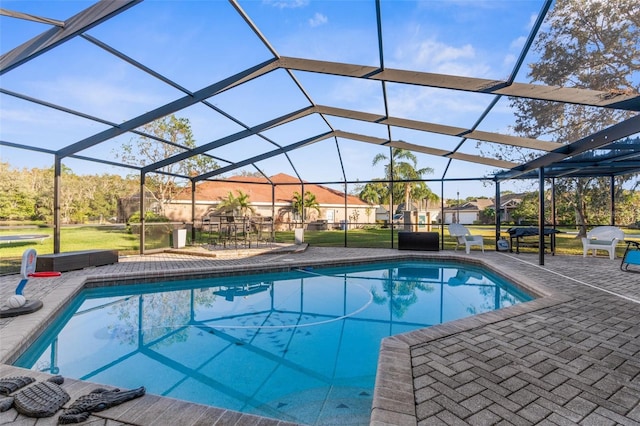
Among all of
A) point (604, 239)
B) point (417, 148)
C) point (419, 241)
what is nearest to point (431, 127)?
point (417, 148)

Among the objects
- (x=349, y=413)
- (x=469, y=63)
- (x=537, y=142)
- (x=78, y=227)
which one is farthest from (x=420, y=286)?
(x=78, y=227)

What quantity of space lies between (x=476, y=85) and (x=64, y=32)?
5420 mm

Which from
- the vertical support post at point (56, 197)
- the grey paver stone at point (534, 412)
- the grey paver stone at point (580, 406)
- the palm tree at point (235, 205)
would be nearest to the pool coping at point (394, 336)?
the grey paver stone at point (534, 412)

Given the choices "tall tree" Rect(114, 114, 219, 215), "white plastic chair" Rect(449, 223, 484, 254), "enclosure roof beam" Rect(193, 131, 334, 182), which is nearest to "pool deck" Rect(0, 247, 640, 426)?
"white plastic chair" Rect(449, 223, 484, 254)

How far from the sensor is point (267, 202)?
2242 centimetres

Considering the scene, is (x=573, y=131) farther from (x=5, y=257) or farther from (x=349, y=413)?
(x=5, y=257)

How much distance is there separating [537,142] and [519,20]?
10.4 ft

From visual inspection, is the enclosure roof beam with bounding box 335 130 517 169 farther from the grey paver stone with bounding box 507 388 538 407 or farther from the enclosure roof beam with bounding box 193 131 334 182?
the grey paver stone with bounding box 507 388 538 407

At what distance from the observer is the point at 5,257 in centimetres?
817

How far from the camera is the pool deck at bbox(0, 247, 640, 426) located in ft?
6.14

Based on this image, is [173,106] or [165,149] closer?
[173,106]

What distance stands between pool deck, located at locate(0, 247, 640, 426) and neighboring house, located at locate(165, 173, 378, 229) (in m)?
13.7

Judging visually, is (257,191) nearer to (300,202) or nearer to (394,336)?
(300,202)

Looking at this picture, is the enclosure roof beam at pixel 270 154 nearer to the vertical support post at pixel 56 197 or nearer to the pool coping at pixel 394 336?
the pool coping at pixel 394 336
